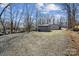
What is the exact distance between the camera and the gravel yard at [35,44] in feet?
5.71

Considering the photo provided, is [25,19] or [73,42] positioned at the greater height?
[25,19]

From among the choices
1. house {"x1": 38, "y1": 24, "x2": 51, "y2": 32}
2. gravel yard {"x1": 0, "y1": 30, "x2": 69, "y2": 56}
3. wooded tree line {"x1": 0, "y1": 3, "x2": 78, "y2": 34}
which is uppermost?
wooded tree line {"x1": 0, "y1": 3, "x2": 78, "y2": 34}

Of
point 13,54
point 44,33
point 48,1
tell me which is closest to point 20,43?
point 13,54

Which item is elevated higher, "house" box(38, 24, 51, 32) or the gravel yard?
"house" box(38, 24, 51, 32)

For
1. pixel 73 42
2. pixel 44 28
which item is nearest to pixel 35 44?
pixel 44 28

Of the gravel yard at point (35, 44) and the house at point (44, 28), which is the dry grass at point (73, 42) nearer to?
the gravel yard at point (35, 44)

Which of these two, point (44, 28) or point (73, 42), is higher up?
point (44, 28)

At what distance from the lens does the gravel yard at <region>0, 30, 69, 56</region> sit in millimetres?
1741

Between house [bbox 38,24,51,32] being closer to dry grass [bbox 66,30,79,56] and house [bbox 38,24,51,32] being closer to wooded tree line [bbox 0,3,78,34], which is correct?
wooded tree line [bbox 0,3,78,34]

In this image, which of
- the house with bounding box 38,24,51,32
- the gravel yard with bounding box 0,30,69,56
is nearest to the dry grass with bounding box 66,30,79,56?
the gravel yard with bounding box 0,30,69,56

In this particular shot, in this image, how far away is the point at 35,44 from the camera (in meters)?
1.77

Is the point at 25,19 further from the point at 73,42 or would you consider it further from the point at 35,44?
the point at 73,42

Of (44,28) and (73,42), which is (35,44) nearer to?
(44,28)

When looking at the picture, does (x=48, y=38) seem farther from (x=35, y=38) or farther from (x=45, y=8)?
(x=45, y=8)
